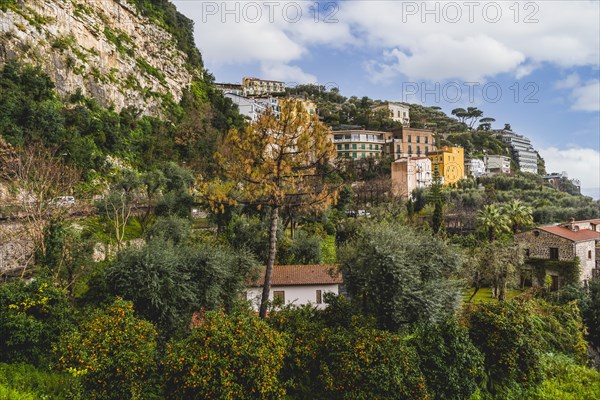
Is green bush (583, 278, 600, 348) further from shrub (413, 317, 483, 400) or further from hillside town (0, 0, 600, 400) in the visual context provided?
shrub (413, 317, 483, 400)

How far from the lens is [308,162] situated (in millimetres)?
14891

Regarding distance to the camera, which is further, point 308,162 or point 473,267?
point 473,267

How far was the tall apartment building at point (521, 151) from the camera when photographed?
123 m

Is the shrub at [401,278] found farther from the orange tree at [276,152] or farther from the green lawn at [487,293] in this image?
the green lawn at [487,293]

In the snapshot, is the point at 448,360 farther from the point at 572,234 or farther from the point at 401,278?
the point at 572,234

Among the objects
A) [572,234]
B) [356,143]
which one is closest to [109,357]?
[572,234]

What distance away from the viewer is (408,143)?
80250 millimetres

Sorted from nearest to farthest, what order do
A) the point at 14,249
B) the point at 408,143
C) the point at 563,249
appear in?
the point at 14,249, the point at 563,249, the point at 408,143

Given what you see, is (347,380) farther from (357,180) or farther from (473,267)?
(357,180)

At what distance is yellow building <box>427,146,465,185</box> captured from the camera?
247 feet

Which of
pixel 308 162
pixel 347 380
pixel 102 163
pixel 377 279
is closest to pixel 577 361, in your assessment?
pixel 377 279

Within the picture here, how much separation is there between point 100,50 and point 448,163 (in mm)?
65267

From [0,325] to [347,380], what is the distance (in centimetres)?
964

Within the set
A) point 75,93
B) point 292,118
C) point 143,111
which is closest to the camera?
point 292,118
